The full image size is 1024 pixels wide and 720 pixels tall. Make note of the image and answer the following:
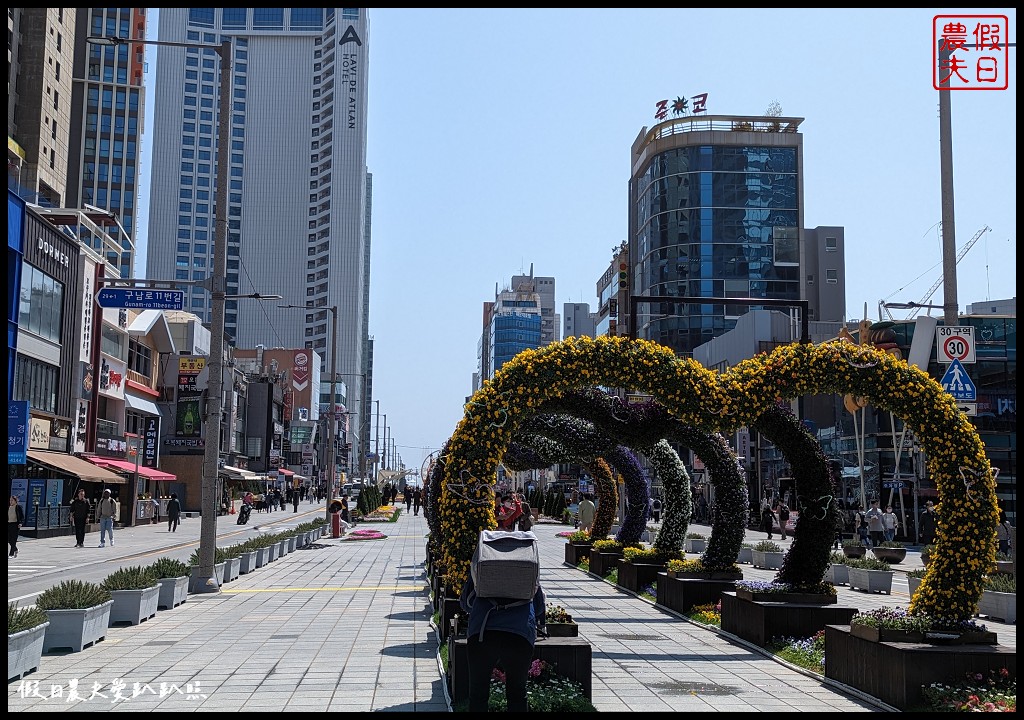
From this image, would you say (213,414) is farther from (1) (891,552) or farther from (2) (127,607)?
(1) (891,552)

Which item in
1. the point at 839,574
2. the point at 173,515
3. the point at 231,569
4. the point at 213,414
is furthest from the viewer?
the point at 173,515

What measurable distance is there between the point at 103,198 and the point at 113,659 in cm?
12403

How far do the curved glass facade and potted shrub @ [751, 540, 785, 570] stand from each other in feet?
214

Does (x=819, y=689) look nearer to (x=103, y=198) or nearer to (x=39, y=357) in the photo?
(x=39, y=357)

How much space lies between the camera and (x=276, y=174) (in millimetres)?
186375

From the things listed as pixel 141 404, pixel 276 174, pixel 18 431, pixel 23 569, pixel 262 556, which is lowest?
pixel 23 569

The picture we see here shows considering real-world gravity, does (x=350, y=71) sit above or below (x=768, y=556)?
above

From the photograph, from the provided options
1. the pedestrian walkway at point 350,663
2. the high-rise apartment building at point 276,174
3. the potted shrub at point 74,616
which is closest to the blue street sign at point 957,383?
the pedestrian walkway at point 350,663

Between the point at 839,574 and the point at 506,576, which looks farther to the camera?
the point at 839,574

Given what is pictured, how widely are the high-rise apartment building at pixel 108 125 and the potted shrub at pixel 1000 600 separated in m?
117

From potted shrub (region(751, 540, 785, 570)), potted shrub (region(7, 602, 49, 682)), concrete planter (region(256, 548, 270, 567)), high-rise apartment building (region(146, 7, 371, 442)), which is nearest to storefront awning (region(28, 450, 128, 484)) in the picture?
concrete planter (region(256, 548, 270, 567))

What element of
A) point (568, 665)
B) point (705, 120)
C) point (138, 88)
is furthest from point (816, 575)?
point (138, 88)

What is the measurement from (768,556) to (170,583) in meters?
16.3

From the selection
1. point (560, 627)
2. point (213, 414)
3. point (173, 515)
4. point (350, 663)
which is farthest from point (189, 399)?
point (560, 627)
